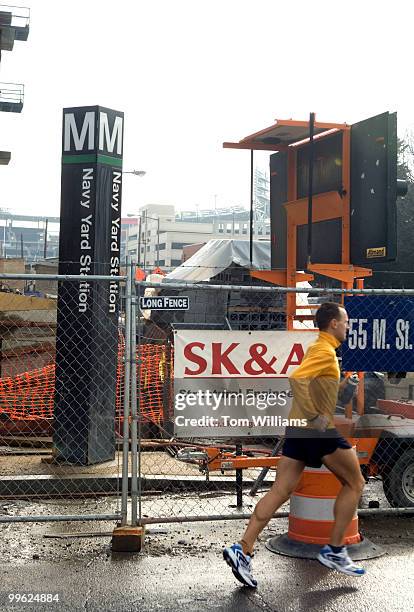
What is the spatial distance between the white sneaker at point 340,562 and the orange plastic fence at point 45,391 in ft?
18.5

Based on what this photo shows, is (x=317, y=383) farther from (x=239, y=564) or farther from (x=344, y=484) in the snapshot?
(x=239, y=564)

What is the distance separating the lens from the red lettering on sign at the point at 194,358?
7055 mm

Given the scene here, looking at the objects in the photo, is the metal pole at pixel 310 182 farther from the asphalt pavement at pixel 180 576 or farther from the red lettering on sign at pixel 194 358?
the asphalt pavement at pixel 180 576

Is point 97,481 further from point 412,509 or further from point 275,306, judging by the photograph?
point 275,306

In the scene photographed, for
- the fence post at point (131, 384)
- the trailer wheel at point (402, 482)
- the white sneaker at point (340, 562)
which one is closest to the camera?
the white sneaker at point (340, 562)

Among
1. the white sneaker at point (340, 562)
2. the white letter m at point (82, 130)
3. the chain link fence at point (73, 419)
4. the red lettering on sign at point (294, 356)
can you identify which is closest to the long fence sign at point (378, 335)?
the red lettering on sign at point (294, 356)

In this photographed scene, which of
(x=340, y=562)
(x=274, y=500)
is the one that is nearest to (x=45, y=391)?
(x=274, y=500)

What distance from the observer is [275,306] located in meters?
15.6

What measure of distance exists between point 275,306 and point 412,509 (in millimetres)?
8376

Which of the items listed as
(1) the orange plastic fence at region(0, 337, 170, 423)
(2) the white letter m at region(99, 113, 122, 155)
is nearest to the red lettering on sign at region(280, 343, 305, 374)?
(1) the orange plastic fence at region(0, 337, 170, 423)

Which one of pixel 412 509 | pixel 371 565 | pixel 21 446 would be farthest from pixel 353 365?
pixel 21 446

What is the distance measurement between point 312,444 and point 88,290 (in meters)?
5.35

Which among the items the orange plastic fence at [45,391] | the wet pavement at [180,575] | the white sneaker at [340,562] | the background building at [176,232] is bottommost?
the wet pavement at [180,575]

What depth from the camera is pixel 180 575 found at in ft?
19.7
